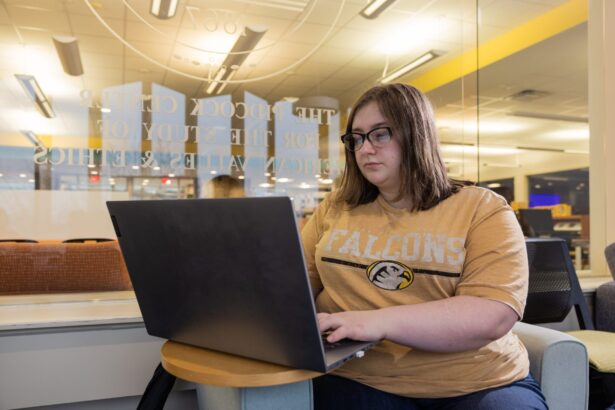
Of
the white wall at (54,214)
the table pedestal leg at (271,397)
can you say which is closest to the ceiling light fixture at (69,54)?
the white wall at (54,214)

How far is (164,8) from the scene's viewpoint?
303 cm

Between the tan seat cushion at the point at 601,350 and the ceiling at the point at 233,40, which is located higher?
the ceiling at the point at 233,40

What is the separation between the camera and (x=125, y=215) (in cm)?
102

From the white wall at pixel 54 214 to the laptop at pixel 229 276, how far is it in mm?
1891

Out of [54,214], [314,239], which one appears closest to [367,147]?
[314,239]

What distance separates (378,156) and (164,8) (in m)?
2.30

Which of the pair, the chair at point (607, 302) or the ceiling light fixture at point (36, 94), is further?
the ceiling light fixture at point (36, 94)

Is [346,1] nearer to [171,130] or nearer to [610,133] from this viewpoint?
[171,130]

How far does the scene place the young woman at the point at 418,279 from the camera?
41.3 inches

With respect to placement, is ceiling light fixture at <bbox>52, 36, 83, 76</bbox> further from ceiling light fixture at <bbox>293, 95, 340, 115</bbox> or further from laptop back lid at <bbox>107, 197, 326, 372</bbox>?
laptop back lid at <bbox>107, 197, 326, 372</bbox>

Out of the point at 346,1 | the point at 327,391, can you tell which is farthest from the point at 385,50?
the point at 327,391

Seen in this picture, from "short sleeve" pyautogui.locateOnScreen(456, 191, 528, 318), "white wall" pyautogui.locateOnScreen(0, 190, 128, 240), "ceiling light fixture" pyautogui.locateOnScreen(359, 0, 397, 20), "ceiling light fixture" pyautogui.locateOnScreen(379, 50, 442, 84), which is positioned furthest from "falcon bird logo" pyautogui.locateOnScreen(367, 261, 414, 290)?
"ceiling light fixture" pyautogui.locateOnScreen(379, 50, 442, 84)

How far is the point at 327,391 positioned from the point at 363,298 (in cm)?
25

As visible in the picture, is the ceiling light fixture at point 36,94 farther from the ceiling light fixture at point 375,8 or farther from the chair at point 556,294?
the chair at point 556,294
